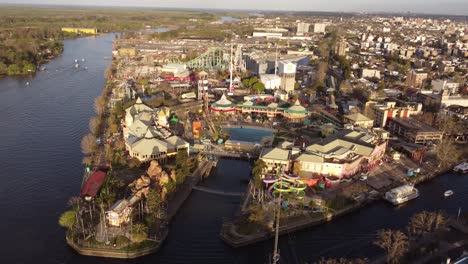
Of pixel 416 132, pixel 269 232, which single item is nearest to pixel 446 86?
pixel 416 132

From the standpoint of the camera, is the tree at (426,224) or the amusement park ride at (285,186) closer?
the tree at (426,224)

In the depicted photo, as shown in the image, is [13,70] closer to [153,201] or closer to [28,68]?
[28,68]

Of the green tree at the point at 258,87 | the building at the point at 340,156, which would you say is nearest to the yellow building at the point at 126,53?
the green tree at the point at 258,87

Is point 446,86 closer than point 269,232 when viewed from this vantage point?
No

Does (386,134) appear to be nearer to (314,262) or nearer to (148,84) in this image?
(314,262)

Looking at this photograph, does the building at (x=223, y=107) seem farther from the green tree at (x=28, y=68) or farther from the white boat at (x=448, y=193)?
the green tree at (x=28, y=68)

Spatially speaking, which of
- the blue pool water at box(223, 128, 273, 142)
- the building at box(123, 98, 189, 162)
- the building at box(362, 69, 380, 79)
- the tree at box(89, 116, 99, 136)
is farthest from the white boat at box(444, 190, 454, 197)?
the building at box(362, 69, 380, 79)
